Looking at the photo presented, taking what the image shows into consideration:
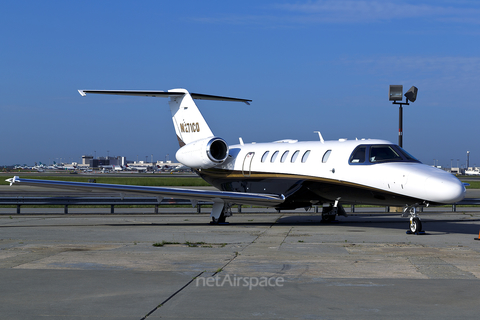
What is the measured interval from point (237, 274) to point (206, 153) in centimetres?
1158

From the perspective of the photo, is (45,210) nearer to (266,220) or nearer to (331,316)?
(266,220)

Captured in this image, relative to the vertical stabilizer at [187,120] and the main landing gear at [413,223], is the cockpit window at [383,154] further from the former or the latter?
the vertical stabilizer at [187,120]

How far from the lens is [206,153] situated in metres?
19.4

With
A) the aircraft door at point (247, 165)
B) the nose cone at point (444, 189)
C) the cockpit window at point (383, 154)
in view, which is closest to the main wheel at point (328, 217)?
the aircraft door at point (247, 165)

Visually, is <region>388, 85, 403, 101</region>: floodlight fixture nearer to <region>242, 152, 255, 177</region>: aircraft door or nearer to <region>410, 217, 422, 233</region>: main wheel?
<region>242, 152, 255, 177</region>: aircraft door

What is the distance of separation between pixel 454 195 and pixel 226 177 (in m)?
9.18

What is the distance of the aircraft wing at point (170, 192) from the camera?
15.1 meters

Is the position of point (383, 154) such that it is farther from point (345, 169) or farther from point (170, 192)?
point (170, 192)

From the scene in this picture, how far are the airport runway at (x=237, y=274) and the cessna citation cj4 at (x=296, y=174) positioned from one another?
3.89ft

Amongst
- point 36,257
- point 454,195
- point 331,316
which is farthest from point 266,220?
point 331,316

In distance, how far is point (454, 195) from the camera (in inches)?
501

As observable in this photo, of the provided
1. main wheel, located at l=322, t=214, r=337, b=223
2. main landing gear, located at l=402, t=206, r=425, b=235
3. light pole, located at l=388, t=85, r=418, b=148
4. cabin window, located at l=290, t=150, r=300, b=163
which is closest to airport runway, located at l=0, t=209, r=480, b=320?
main landing gear, located at l=402, t=206, r=425, b=235

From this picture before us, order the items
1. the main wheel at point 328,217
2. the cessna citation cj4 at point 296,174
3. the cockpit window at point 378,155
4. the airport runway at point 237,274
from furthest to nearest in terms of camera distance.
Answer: the main wheel at point 328,217 → the cockpit window at point 378,155 → the cessna citation cj4 at point 296,174 → the airport runway at point 237,274

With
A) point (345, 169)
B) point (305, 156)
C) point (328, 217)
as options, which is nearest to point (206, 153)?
point (305, 156)
